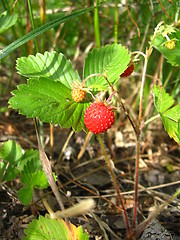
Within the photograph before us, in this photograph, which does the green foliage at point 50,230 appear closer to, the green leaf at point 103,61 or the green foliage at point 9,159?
the green foliage at point 9,159

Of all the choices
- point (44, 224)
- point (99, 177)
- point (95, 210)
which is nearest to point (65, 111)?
point (44, 224)

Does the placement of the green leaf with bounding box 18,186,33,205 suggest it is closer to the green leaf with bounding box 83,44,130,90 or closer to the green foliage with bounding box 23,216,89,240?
the green foliage with bounding box 23,216,89,240

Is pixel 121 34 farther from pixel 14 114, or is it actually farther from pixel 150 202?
pixel 150 202

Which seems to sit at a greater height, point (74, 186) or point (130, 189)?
point (74, 186)

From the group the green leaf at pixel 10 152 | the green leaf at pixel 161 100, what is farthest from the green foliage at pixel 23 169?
the green leaf at pixel 161 100

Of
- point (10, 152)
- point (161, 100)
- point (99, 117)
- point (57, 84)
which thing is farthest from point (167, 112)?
point (10, 152)

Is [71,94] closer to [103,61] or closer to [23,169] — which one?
[103,61]
